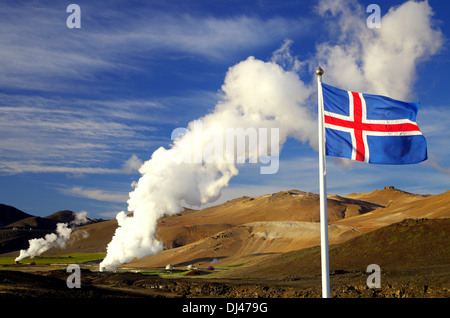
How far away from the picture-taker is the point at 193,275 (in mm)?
86125

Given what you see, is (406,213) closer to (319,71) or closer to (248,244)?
(248,244)

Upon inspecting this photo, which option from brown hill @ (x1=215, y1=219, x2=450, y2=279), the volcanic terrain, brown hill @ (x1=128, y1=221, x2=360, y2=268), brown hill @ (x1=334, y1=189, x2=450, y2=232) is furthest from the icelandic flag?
brown hill @ (x1=334, y1=189, x2=450, y2=232)

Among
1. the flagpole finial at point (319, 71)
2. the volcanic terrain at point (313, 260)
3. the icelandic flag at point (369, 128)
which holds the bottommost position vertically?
the volcanic terrain at point (313, 260)

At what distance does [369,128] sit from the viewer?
50.8ft

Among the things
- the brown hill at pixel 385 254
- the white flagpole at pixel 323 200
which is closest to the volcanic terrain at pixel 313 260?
the brown hill at pixel 385 254

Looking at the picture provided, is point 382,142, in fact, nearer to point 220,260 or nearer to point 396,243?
point 396,243

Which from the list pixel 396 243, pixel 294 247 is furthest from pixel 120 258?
pixel 396 243

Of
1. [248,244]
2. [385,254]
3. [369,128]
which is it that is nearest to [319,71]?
[369,128]

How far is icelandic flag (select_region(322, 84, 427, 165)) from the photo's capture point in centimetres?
1527

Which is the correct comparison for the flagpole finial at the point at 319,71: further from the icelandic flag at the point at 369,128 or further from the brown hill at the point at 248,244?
the brown hill at the point at 248,244

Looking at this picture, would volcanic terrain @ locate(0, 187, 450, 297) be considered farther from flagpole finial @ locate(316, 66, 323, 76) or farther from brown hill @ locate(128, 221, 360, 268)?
flagpole finial @ locate(316, 66, 323, 76)

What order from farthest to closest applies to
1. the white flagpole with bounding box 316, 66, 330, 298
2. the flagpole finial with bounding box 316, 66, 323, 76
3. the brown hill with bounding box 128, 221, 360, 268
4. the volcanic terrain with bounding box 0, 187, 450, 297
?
1. the brown hill with bounding box 128, 221, 360, 268
2. the volcanic terrain with bounding box 0, 187, 450, 297
3. the flagpole finial with bounding box 316, 66, 323, 76
4. the white flagpole with bounding box 316, 66, 330, 298

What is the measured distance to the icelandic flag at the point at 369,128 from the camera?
15.3 meters

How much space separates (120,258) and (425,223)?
201ft
